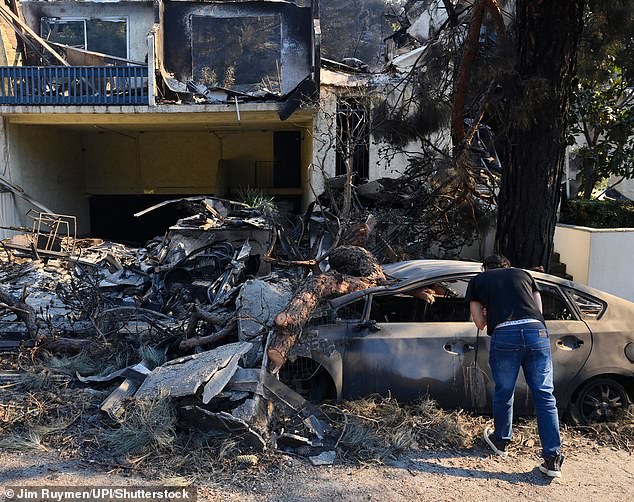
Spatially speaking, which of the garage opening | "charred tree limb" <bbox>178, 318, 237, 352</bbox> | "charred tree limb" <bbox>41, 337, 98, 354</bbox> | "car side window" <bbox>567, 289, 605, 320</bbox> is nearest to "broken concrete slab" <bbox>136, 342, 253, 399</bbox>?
"charred tree limb" <bbox>178, 318, 237, 352</bbox>

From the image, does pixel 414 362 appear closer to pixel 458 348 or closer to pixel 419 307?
pixel 458 348

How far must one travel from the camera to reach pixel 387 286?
5336 millimetres

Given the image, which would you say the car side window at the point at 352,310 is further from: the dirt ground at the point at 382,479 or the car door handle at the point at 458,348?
the dirt ground at the point at 382,479

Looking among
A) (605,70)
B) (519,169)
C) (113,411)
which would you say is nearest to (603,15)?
(605,70)

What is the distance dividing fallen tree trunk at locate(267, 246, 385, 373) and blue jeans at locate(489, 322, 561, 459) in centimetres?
A: 154

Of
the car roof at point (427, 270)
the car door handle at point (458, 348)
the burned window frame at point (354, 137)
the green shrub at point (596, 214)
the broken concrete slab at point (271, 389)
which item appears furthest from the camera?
the burned window frame at point (354, 137)

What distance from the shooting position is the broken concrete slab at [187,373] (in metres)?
4.66

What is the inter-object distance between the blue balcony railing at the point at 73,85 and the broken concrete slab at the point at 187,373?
1134 centimetres

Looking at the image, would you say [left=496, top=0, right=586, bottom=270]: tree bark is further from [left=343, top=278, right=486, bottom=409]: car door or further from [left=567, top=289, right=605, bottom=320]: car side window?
[left=343, top=278, right=486, bottom=409]: car door

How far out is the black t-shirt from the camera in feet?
14.7

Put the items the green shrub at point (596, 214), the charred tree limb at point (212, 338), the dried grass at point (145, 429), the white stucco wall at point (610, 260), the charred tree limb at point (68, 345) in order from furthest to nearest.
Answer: the green shrub at point (596, 214) → the white stucco wall at point (610, 260) → the charred tree limb at point (68, 345) → the charred tree limb at point (212, 338) → the dried grass at point (145, 429)

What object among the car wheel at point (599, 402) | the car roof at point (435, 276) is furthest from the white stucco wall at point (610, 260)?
the car wheel at point (599, 402)

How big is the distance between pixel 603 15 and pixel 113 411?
25.3ft

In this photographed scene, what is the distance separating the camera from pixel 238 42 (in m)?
19.0
